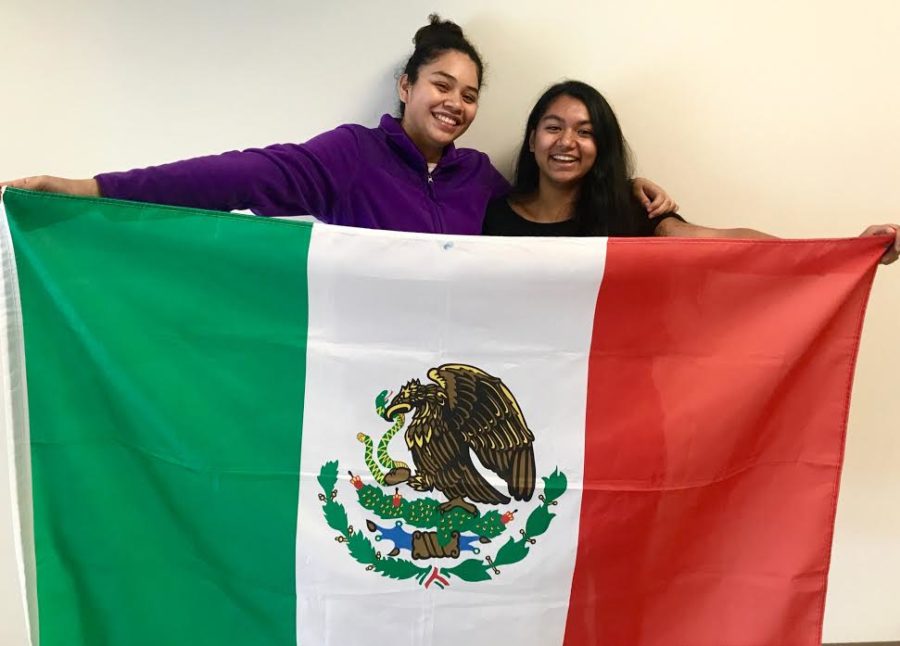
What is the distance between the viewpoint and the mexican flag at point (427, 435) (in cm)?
117

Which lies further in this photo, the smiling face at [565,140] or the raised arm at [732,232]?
the smiling face at [565,140]

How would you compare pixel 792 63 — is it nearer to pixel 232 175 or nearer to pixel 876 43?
pixel 876 43

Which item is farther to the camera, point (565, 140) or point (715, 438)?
point (565, 140)

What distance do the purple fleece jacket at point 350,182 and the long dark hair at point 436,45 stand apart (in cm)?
12

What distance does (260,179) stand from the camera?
1.25 meters

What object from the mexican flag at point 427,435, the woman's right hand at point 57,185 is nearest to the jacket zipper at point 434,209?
the mexican flag at point 427,435

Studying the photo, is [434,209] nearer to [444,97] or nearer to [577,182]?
[444,97]

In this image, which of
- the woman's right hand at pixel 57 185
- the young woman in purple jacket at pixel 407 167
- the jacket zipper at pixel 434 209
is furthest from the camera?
the jacket zipper at pixel 434 209

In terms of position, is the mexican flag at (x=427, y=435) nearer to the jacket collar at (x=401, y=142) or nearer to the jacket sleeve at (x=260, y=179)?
the jacket sleeve at (x=260, y=179)

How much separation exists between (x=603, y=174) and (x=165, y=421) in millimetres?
1029

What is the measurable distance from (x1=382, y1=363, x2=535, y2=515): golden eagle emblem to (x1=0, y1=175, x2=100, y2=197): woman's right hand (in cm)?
66

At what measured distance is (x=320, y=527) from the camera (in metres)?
1.21

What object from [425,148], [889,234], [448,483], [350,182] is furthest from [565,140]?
[448,483]

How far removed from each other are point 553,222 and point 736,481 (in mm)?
666
